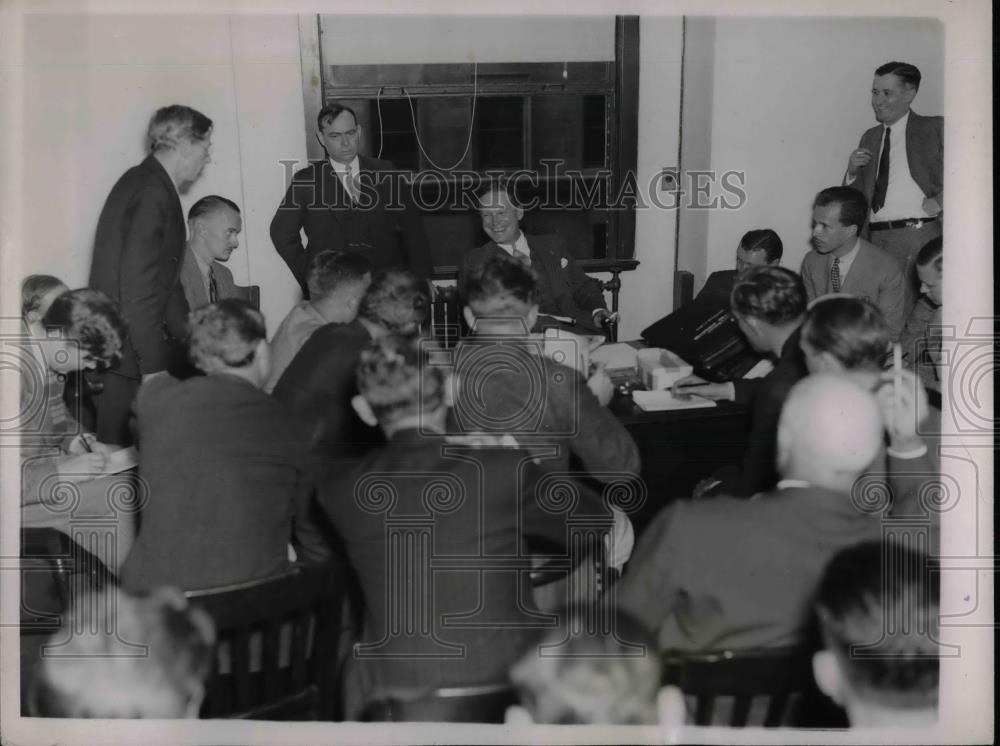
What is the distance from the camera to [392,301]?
9.35 feet

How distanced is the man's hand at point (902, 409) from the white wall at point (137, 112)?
208cm

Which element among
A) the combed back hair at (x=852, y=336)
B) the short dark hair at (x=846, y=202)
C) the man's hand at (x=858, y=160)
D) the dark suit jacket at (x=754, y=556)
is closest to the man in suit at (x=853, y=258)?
the short dark hair at (x=846, y=202)

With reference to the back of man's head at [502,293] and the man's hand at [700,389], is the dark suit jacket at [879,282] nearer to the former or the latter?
the man's hand at [700,389]

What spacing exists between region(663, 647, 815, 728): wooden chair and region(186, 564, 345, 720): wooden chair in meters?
0.70

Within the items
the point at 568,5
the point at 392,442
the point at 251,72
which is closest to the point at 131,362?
the point at 392,442

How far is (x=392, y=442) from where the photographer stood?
6.71ft

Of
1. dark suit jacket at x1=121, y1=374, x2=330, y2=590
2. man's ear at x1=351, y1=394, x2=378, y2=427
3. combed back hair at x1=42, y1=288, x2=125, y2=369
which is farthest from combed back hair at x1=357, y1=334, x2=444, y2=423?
combed back hair at x1=42, y1=288, x2=125, y2=369

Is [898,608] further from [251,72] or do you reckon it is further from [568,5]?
[251,72]

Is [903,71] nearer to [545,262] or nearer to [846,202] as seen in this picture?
[846,202]

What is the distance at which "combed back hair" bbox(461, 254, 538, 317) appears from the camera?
107 inches

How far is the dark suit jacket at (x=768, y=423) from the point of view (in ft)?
8.82

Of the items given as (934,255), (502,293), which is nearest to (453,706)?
(502,293)

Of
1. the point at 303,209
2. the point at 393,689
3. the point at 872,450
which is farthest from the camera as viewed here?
the point at 303,209

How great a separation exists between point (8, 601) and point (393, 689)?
3.53ft
